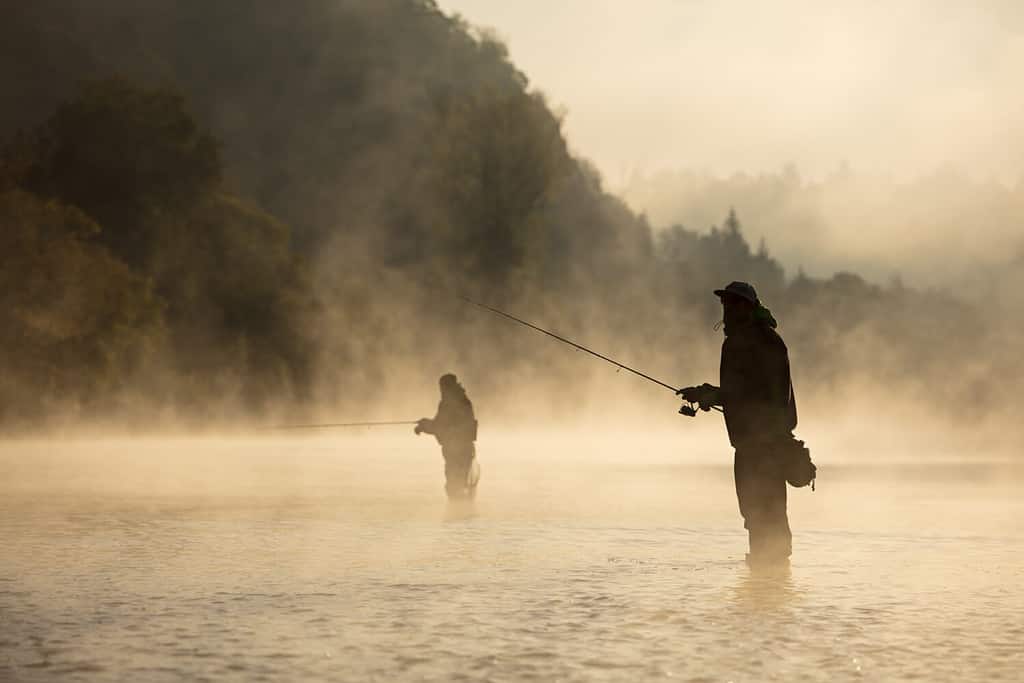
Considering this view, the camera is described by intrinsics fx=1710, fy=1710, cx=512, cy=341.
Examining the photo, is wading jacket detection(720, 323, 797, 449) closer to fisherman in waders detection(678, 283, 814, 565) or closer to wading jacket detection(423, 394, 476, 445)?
fisherman in waders detection(678, 283, 814, 565)

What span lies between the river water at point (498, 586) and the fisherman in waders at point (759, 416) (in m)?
0.50

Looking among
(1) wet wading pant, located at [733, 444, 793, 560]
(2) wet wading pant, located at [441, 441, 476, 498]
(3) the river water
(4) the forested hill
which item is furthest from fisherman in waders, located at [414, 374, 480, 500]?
(4) the forested hill

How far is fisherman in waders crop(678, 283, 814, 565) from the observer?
12.8 metres

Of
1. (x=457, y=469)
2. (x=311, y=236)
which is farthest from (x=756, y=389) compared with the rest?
(x=311, y=236)

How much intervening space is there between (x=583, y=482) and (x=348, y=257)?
262 feet

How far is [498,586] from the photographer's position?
12.0 meters

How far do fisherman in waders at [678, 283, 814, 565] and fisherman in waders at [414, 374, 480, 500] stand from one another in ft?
27.7

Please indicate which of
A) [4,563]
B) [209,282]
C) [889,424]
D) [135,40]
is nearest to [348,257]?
[135,40]

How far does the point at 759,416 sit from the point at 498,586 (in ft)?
7.92

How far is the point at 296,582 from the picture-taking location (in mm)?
12133

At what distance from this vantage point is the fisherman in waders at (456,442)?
21250 mm

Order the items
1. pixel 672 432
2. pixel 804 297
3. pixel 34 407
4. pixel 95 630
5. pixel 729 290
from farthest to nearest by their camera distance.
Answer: pixel 804 297 → pixel 672 432 → pixel 34 407 → pixel 729 290 → pixel 95 630

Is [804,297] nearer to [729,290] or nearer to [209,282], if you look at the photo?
[209,282]

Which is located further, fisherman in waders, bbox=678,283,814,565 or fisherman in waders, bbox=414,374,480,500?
fisherman in waders, bbox=414,374,480,500
